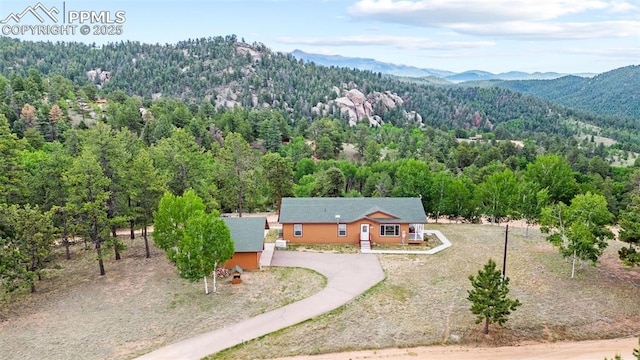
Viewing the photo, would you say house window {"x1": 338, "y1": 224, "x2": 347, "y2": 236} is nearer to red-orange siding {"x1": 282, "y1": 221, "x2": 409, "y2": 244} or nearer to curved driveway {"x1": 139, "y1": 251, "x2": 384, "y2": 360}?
red-orange siding {"x1": 282, "y1": 221, "x2": 409, "y2": 244}

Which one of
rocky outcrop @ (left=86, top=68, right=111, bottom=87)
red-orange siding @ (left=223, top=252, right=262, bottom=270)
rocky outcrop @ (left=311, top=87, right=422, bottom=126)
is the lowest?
red-orange siding @ (left=223, top=252, right=262, bottom=270)

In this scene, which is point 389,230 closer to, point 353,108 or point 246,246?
point 246,246

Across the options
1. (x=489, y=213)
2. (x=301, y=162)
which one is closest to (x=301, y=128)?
(x=301, y=162)

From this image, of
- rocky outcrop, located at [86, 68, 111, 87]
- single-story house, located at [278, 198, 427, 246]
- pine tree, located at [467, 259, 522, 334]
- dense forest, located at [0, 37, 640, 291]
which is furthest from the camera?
rocky outcrop, located at [86, 68, 111, 87]

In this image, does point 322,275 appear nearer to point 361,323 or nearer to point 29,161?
point 361,323

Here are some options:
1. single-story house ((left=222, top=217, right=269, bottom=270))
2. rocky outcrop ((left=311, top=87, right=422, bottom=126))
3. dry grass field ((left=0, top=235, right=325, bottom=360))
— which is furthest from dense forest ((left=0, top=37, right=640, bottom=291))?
rocky outcrop ((left=311, top=87, right=422, bottom=126))

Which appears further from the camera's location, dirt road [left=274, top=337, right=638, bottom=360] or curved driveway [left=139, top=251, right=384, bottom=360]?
curved driveway [left=139, top=251, right=384, bottom=360]
